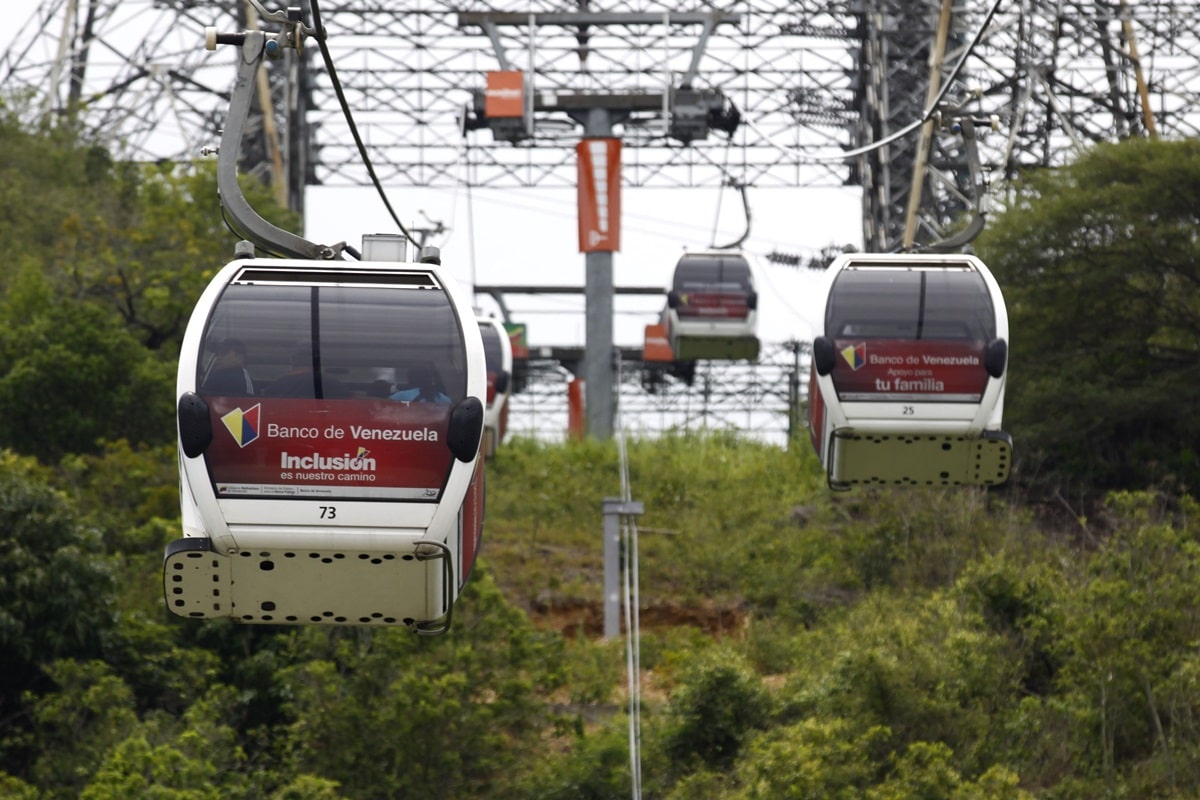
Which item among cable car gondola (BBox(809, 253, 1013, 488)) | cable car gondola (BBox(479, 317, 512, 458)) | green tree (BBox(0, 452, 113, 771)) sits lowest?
green tree (BBox(0, 452, 113, 771))

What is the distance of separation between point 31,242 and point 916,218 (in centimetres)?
1462

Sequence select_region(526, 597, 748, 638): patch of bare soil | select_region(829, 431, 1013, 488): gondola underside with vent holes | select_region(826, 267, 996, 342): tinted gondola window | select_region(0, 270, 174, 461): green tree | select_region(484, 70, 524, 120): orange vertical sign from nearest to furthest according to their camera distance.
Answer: select_region(829, 431, 1013, 488): gondola underside with vent holes, select_region(826, 267, 996, 342): tinted gondola window, select_region(526, 597, 748, 638): patch of bare soil, select_region(0, 270, 174, 461): green tree, select_region(484, 70, 524, 120): orange vertical sign

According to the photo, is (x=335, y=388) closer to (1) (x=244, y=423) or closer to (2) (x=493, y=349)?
(1) (x=244, y=423)

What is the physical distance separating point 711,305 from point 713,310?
6 centimetres

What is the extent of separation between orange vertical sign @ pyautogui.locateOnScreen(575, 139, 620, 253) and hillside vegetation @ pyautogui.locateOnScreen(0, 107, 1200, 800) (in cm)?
315

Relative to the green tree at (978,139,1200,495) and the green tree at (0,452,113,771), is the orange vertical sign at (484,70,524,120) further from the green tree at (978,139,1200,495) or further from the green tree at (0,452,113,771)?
the green tree at (0,452,113,771)

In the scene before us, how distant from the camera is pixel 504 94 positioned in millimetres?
35469

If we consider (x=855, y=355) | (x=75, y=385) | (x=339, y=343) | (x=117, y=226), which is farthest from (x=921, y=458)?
(x=117, y=226)

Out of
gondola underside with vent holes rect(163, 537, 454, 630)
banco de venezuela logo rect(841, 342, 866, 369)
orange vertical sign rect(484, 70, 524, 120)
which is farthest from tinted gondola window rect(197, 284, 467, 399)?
orange vertical sign rect(484, 70, 524, 120)

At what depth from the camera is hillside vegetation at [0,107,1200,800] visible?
21109 mm

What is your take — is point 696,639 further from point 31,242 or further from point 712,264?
point 31,242

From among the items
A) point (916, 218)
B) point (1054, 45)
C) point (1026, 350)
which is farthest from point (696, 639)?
point (1054, 45)

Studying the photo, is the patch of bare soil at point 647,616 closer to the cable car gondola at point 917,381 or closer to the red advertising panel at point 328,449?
the cable car gondola at point 917,381

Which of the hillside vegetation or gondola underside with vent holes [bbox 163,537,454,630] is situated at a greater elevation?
gondola underside with vent holes [bbox 163,537,454,630]
